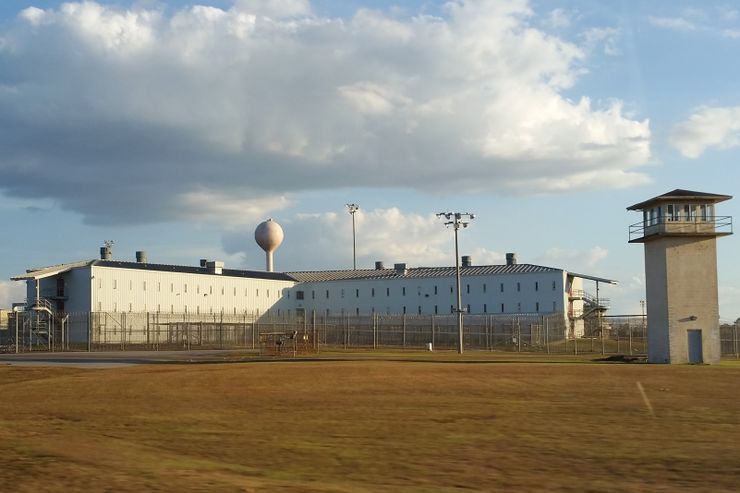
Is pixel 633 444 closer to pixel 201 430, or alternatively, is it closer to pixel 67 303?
pixel 201 430

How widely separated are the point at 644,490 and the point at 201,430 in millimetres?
9905

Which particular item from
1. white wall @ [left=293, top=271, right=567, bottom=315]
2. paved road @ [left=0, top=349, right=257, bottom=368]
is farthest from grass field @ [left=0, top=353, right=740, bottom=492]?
white wall @ [left=293, top=271, right=567, bottom=315]

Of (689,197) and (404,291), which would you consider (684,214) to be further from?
(404,291)

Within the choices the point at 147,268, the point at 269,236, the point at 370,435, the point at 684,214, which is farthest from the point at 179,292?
the point at 370,435

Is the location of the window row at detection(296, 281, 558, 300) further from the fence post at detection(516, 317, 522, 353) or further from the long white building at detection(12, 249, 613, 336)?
the fence post at detection(516, 317, 522, 353)

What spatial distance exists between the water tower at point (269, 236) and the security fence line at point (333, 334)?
94.0ft

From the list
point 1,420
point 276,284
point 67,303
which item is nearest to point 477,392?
point 1,420

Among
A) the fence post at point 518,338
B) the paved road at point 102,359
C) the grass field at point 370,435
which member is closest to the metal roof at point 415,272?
the fence post at point 518,338

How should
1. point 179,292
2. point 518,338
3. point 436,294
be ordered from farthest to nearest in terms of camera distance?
point 436,294
point 179,292
point 518,338

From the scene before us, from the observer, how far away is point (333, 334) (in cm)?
8312

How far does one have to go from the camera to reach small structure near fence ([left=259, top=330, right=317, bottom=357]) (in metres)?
→ 61.1

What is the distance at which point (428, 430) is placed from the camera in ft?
61.8

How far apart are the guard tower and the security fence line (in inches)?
770

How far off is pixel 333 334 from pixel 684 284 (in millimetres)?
39368
